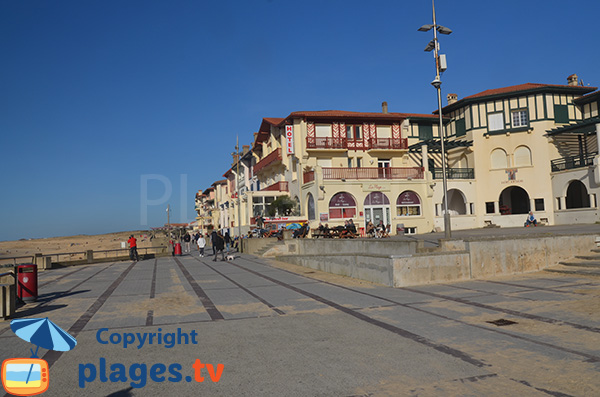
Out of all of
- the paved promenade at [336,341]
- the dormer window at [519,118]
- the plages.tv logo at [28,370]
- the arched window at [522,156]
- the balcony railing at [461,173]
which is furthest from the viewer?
the balcony railing at [461,173]

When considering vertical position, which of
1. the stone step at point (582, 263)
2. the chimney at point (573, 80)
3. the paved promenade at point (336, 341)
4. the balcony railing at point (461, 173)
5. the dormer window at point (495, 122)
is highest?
the chimney at point (573, 80)

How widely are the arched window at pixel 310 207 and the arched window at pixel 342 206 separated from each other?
1.57 meters

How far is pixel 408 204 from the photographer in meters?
34.4

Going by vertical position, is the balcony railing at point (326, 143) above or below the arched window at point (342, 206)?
above

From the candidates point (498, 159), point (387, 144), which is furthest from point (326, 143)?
point (498, 159)

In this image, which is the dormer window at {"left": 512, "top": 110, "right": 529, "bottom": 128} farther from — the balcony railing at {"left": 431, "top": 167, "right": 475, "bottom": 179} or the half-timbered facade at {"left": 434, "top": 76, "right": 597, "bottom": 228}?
the balcony railing at {"left": 431, "top": 167, "right": 475, "bottom": 179}

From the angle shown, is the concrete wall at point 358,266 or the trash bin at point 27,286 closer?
the trash bin at point 27,286

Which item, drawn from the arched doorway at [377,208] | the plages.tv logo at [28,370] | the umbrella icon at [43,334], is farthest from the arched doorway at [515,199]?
the plages.tv logo at [28,370]

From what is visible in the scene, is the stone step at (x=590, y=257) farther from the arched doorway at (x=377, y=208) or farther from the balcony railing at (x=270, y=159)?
the balcony railing at (x=270, y=159)

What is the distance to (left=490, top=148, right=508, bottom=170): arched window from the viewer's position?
120 feet

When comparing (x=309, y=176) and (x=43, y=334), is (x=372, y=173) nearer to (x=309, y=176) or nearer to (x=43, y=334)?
(x=309, y=176)

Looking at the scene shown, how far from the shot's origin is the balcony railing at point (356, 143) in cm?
3703

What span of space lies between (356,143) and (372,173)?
507 cm

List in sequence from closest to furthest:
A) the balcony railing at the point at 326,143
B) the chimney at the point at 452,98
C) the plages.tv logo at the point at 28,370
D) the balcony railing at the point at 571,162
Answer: the plages.tv logo at the point at 28,370 < the balcony railing at the point at 571,162 < the balcony railing at the point at 326,143 < the chimney at the point at 452,98
